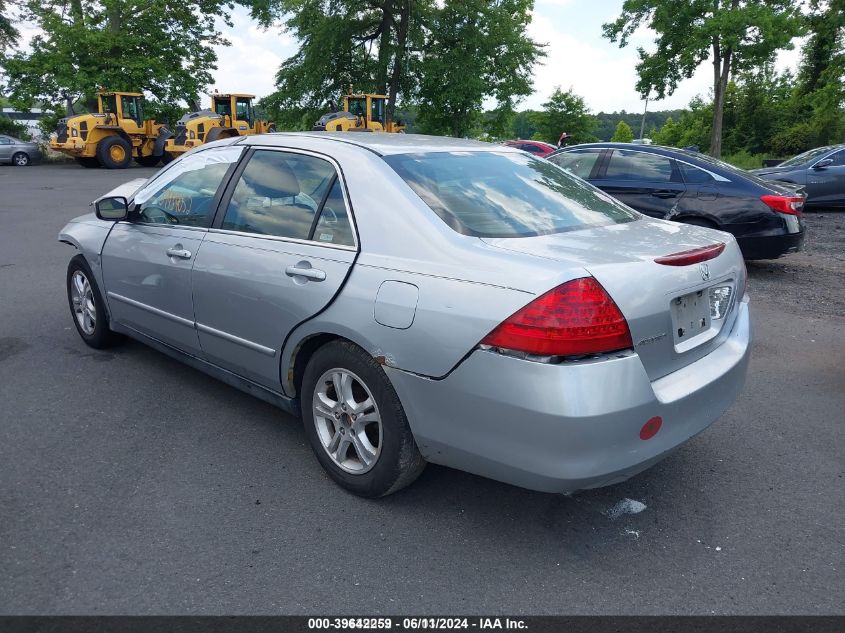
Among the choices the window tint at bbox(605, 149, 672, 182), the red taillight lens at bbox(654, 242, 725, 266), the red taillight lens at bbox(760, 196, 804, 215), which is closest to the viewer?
the red taillight lens at bbox(654, 242, 725, 266)

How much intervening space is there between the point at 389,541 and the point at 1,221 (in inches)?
465

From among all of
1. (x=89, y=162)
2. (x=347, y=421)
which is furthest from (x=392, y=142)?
(x=89, y=162)

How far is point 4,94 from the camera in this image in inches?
1302

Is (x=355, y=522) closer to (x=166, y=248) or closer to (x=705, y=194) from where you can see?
(x=166, y=248)

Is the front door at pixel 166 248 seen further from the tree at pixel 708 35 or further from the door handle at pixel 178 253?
the tree at pixel 708 35

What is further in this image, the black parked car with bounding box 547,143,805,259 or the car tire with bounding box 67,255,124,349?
the black parked car with bounding box 547,143,805,259

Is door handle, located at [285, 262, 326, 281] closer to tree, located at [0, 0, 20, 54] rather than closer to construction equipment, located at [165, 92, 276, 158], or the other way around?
construction equipment, located at [165, 92, 276, 158]

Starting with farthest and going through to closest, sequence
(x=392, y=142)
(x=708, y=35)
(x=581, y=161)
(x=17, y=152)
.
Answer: (x=17, y=152), (x=708, y=35), (x=581, y=161), (x=392, y=142)

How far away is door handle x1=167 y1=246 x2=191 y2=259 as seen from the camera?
377 cm

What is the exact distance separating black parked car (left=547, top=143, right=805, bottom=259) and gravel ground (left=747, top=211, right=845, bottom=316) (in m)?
0.44

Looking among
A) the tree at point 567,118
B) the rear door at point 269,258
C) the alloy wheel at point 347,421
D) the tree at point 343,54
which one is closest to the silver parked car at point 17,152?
the tree at point 343,54

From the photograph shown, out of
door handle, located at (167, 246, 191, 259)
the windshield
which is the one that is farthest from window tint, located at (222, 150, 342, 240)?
the windshield

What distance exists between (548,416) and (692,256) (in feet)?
3.21

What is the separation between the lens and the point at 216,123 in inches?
965
